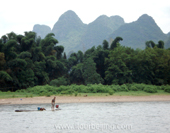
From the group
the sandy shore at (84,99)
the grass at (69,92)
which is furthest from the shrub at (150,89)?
the sandy shore at (84,99)

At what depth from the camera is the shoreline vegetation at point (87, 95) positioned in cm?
3052

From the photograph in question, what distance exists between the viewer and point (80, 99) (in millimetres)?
30859

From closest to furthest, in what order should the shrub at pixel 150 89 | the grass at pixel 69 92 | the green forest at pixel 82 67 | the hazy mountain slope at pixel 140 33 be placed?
the grass at pixel 69 92
the shrub at pixel 150 89
the green forest at pixel 82 67
the hazy mountain slope at pixel 140 33

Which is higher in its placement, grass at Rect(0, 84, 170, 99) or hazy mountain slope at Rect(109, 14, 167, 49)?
hazy mountain slope at Rect(109, 14, 167, 49)

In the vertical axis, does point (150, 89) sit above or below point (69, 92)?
above

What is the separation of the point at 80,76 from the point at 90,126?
34.6 metres

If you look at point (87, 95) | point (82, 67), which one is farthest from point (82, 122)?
point (82, 67)

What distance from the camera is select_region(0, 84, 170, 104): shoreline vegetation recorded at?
1201 inches

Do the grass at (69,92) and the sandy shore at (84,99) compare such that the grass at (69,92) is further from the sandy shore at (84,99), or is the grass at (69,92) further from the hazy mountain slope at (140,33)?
the hazy mountain slope at (140,33)

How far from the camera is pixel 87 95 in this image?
33406 millimetres

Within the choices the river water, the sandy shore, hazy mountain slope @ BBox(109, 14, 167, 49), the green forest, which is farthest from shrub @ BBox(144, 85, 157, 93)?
hazy mountain slope @ BBox(109, 14, 167, 49)

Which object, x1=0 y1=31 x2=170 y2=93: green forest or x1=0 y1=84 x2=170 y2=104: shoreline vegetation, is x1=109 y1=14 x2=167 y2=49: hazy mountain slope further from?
x1=0 y1=84 x2=170 y2=104: shoreline vegetation

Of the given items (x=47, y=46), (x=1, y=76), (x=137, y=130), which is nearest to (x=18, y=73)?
(x=1, y=76)

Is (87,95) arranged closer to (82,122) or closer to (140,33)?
(82,122)
